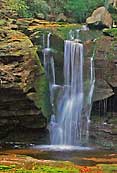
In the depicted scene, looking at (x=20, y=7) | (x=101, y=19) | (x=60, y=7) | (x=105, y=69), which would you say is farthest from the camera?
(x=60, y=7)

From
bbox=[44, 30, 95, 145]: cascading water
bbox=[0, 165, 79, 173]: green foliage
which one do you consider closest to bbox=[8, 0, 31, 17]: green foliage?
bbox=[44, 30, 95, 145]: cascading water

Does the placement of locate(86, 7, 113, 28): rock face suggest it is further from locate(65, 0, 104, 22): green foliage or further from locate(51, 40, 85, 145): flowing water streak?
locate(51, 40, 85, 145): flowing water streak

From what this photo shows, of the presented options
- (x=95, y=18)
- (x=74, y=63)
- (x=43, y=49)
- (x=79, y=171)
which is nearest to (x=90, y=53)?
(x=74, y=63)

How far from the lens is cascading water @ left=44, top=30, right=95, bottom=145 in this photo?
1212 inches

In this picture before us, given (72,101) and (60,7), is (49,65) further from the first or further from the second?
(60,7)

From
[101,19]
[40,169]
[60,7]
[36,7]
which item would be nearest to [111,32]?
[101,19]

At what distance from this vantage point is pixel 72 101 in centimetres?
3134

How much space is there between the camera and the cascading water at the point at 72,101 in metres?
30.8

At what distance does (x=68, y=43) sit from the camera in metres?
32.3

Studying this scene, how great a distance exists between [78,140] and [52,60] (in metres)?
6.15

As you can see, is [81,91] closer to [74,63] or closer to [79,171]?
[74,63]

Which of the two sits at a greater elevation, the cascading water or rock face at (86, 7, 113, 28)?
rock face at (86, 7, 113, 28)

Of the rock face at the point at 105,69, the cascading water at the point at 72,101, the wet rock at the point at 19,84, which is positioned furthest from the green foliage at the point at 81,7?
the wet rock at the point at 19,84

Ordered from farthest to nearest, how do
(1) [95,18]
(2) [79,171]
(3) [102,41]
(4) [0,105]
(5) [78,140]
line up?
(1) [95,18]
(3) [102,41]
(5) [78,140]
(4) [0,105]
(2) [79,171]
